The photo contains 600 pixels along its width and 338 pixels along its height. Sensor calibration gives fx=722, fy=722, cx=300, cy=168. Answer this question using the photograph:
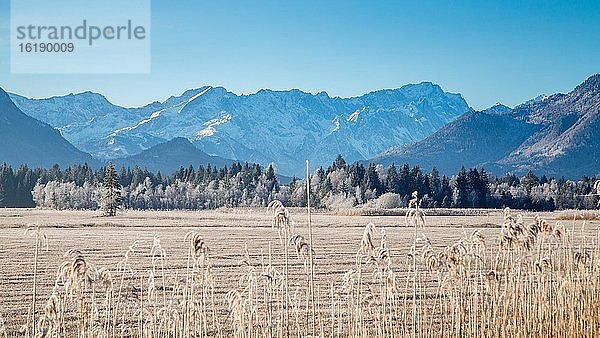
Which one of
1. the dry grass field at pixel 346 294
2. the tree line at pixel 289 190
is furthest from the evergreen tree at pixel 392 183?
the dry grass field at pixel 346 294

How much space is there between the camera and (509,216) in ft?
33.3

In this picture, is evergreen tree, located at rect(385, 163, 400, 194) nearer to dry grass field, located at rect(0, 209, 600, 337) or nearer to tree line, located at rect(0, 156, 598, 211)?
tree line, located at rect(0, 156, 598, 211)

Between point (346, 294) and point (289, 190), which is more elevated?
point (289, 190)

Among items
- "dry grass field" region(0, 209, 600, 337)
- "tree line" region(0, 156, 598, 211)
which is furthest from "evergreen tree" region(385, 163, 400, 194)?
"dry grass field" region(0, 209, 600, 337)

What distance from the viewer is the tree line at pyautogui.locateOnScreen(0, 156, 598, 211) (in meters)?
97.6

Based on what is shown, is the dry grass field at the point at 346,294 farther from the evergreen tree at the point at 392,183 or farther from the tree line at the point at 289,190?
the evergreen tree at the point at 392,183

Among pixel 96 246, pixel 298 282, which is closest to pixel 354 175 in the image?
pixel 96 246

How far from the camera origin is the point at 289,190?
106500 mm

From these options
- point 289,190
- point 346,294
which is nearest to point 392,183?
point 289,190

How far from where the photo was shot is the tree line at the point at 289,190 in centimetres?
9762

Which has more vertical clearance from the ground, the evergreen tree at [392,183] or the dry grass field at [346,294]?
the evergreen tree at [392,183]

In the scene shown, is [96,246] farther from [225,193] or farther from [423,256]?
[225,193]

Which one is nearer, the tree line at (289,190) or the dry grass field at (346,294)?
the dry grass field at (346,294)

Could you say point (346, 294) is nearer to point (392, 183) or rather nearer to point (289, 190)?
point (392, 183)
